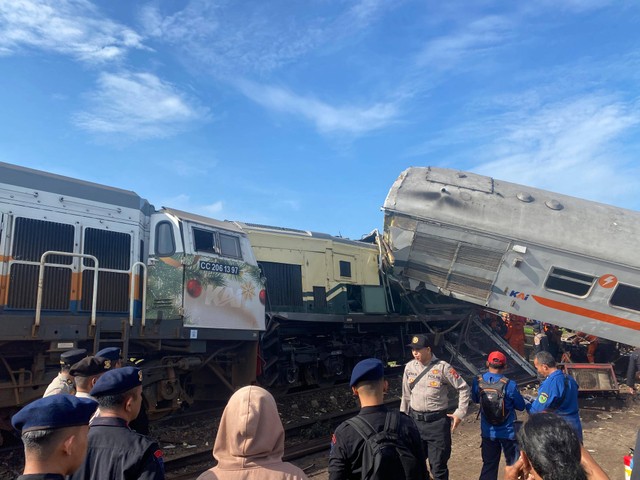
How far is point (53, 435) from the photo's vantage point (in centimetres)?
199

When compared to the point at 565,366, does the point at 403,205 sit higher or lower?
higher

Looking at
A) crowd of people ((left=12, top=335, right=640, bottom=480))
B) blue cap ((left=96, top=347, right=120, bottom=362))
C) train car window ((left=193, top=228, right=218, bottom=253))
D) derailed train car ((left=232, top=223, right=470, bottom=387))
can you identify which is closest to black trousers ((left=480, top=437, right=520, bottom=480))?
crowd of people ((left=12, top=335, right=640, bottom=480))

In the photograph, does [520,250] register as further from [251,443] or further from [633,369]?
[251,443]

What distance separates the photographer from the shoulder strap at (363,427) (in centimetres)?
283

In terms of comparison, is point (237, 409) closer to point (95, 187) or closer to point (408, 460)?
point (408, 460)

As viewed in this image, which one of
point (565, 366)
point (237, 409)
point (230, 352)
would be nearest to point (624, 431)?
point (565, 366)

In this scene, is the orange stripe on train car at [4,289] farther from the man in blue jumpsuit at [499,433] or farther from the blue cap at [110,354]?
the man in blue jumpsuit at [499,433]

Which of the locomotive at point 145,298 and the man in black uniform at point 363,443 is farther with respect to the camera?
the locomotive at point 145,298

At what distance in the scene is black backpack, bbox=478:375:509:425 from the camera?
4.88 metres

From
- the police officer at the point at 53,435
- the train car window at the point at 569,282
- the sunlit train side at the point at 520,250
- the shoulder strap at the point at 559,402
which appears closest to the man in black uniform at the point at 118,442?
the police officer at the point at 53,435

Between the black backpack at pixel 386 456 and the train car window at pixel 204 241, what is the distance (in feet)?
21.6

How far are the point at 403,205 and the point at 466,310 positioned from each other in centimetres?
432

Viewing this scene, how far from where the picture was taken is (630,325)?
10.4 metres

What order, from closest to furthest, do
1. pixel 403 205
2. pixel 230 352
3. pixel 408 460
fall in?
pixel 408 460 < pixel 230 352 < pixel 403 205
